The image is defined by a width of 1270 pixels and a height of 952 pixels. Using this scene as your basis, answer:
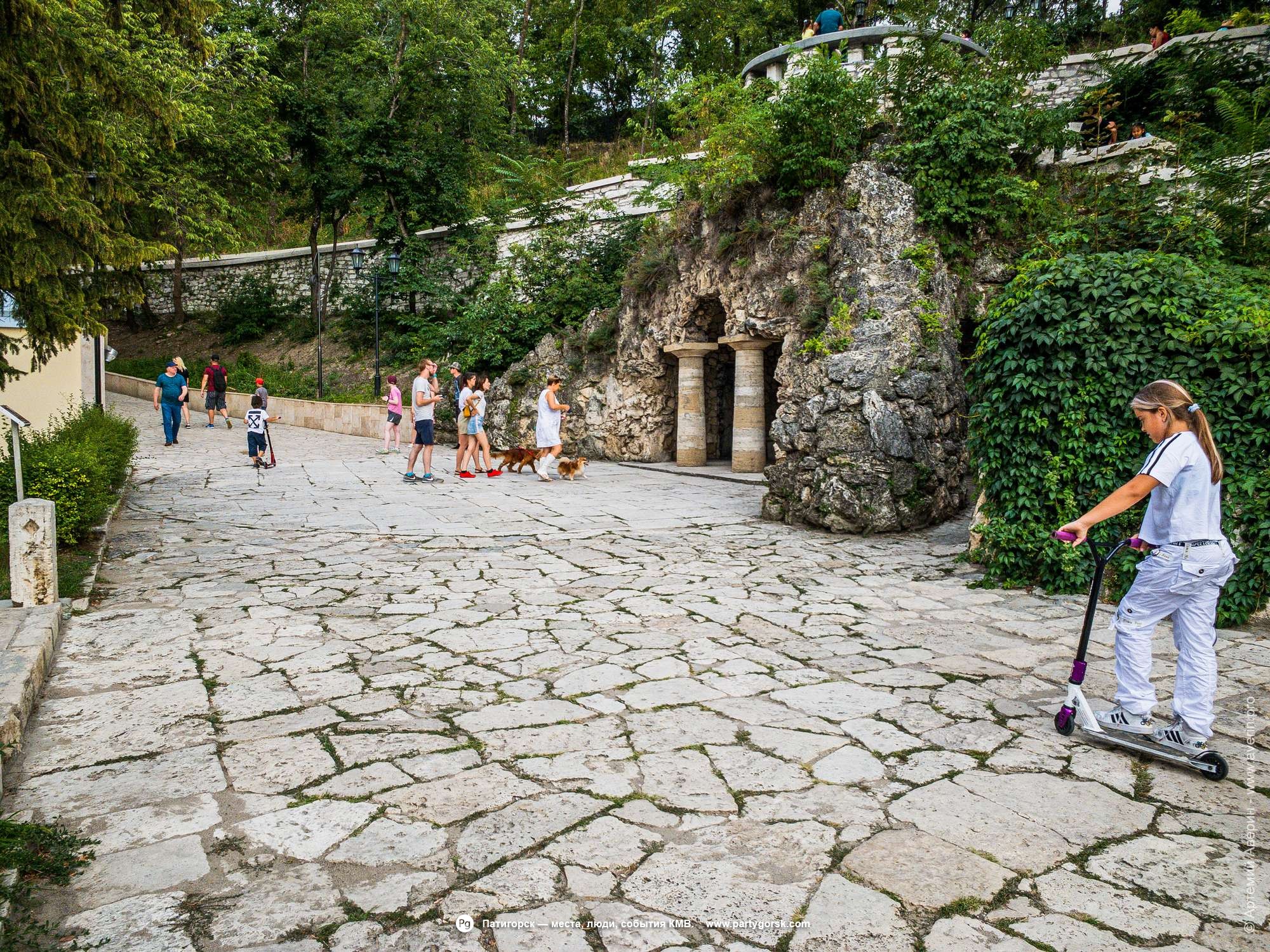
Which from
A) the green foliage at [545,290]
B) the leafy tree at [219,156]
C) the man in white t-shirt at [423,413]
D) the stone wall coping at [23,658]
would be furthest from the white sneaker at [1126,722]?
the leafy tree at [219,156]

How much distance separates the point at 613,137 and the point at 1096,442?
37663 millimetres

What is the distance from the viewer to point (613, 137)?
4044 cm

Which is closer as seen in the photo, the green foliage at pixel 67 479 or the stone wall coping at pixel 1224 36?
the green foliage at pixel 67 479

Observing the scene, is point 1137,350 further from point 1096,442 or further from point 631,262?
point 631,262

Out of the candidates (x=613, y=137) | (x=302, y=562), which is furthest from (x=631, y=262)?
(x=613, y=137)

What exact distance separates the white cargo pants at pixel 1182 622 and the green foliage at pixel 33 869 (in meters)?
4.17

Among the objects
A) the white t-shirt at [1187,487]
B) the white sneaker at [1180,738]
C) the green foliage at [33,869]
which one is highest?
the white t-shirt at [1187,487]

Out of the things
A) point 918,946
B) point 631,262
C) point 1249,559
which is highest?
point 631,262

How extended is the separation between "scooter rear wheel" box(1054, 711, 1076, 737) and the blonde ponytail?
1278 mm

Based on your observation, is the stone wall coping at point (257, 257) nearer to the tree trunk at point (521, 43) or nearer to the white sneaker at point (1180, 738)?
the tree trunk at point (521, 43)

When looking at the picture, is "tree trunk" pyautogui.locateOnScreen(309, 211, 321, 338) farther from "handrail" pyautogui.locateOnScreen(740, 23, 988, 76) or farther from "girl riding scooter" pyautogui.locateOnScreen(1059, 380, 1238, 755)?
"girl riding scooter" pyautogui.locateOnScreen(1059, 380, 1238, 755)

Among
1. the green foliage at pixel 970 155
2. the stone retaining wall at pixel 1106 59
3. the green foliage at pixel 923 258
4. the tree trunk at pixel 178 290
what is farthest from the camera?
the tree trunk at pixel 178 290

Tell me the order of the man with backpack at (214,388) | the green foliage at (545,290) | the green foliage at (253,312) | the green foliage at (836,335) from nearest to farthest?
the green foliage at (836,335), the green foliage at (545,290), the man with backpack at (214,388), the green foliage at (253,312)

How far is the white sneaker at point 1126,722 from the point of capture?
12.8 feet
